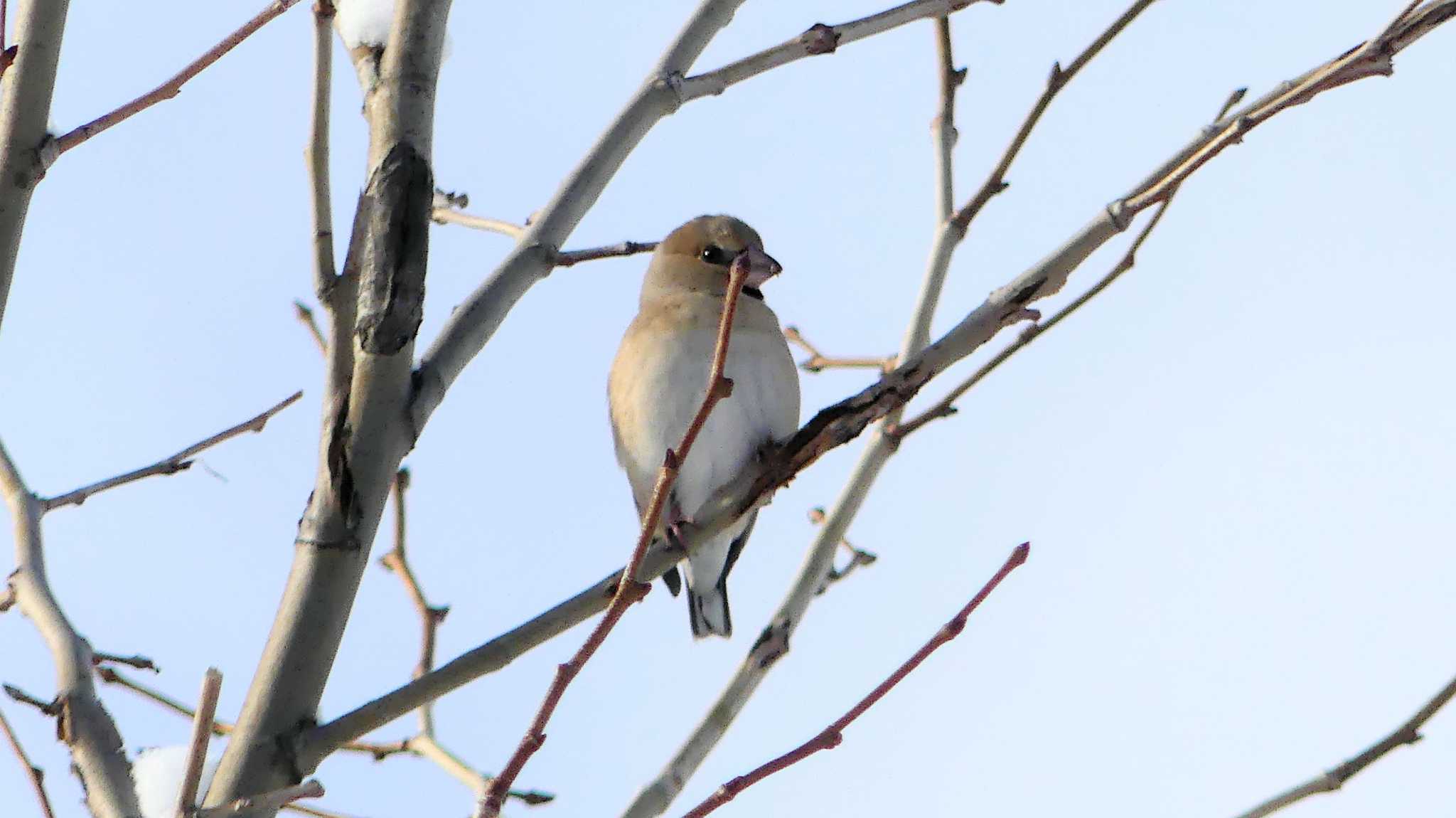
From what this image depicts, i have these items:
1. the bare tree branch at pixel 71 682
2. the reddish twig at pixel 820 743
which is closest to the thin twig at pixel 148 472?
the bare tree branch at pixel 71 682

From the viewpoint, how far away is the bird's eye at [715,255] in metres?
4.71

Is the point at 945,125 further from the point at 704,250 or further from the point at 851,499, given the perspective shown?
the point at 704,250

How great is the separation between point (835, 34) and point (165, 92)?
1103mm

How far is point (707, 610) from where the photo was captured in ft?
15.6

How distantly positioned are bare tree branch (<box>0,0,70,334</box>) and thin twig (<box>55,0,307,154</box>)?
0.12 feet

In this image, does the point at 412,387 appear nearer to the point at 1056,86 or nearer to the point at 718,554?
the point at 1056,86

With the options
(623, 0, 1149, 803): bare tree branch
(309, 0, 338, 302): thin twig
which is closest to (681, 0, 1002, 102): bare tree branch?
(623, 0, 1149, 803): bare tree branch

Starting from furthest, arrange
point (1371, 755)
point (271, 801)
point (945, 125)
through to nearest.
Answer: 1. point (945, 125)
2. point (1371, 755)
3. point (271, 801)

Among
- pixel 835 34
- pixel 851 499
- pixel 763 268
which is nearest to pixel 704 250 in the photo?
pixel 763 268

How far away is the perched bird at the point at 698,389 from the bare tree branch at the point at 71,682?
1.60 metres

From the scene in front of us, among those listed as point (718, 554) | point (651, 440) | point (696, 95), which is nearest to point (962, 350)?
point (696, 95)

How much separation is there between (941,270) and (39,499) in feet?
6.32

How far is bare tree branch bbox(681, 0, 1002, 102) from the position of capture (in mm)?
2721

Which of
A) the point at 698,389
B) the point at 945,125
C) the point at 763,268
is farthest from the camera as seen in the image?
the point at 763,268
